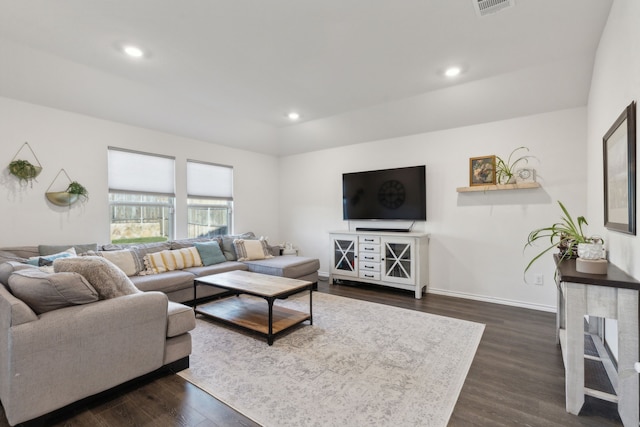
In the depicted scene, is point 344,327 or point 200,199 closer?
point 344,327

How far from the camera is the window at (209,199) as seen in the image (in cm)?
482

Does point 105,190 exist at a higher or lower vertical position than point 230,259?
higher

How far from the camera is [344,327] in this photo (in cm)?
308

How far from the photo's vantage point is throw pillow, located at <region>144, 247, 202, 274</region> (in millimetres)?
3711

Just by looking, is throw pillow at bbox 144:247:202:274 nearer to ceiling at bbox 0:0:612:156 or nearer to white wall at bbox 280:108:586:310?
ceiling at bbox 0:0:612:156

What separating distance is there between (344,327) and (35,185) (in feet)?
12.2

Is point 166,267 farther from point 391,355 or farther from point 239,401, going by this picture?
point 391,355

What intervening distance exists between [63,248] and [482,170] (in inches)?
202

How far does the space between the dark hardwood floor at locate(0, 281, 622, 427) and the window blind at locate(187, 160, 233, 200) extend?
324 centimetres

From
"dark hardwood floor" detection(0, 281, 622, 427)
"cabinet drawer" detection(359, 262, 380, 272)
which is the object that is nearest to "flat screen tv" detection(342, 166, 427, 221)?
"cabinet drawer" detection(359, 262, 380, 272)

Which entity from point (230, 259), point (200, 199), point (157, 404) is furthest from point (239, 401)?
point (200, 199)

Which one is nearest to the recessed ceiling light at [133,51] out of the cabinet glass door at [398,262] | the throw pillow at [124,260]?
the throw pillow at [124,260]

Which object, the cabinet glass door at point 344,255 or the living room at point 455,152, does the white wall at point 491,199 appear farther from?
the cabinet glass door at point 344,255

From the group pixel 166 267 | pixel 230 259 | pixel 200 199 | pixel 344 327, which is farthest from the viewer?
pixel 200 199
